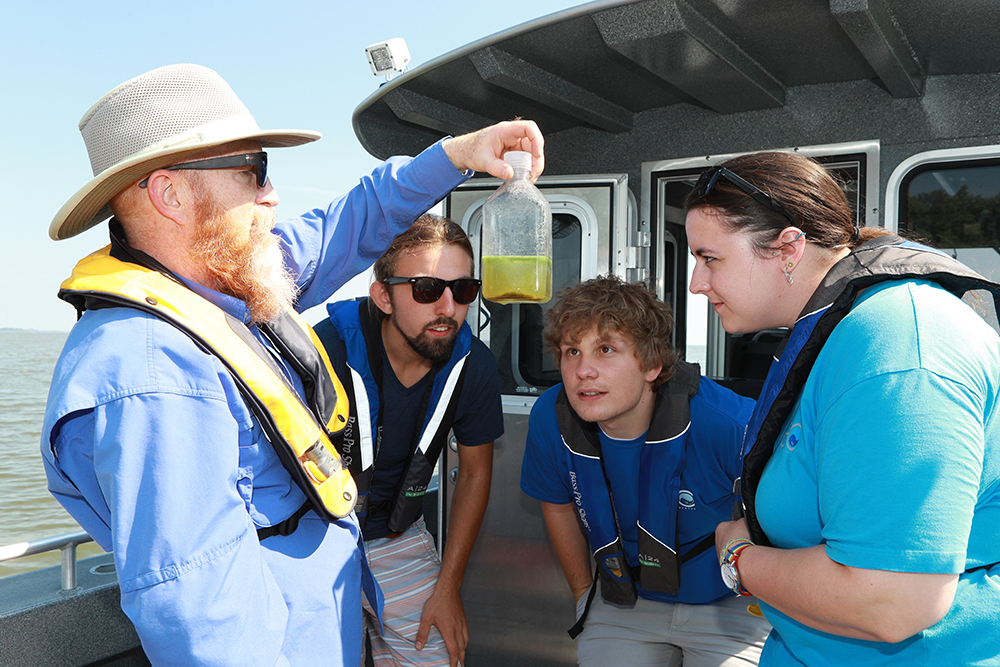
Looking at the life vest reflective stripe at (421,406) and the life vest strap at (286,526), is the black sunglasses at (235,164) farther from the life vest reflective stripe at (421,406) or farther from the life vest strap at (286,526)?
the life vest reflective stripe at (421,406)

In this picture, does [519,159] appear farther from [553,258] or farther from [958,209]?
[958,209]

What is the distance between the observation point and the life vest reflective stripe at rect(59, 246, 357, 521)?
4.50 feet

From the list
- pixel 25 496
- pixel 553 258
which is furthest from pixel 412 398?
pixel 25 496

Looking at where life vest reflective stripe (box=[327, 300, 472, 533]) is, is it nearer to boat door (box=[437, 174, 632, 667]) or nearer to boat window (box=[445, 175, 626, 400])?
boat door (box=[437, 174, 632, 667])

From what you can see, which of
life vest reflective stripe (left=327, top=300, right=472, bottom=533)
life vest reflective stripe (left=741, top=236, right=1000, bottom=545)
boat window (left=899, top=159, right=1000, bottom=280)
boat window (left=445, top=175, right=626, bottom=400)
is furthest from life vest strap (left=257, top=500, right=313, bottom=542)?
boat window (left=899, top=159, right=1000, bottom=280)

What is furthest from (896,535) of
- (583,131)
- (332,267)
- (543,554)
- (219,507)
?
(583,131)

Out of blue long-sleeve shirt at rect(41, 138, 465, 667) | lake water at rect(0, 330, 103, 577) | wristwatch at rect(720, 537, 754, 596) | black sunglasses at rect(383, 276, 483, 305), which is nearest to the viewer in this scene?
blue long-sleeve shirt at rect(41, 138, 465, 667)

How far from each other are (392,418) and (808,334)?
1.76 metres

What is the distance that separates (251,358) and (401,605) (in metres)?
1.69

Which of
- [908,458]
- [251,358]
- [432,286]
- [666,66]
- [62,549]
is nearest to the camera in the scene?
[908,458]

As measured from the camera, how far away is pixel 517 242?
→ 256 centimetres

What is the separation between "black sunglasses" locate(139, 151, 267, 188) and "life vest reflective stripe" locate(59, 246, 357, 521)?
245 mm

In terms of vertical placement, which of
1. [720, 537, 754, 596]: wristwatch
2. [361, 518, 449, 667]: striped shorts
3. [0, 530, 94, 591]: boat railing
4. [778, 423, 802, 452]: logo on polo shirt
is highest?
[778, 423, 802, 452]: logo on polo shirt

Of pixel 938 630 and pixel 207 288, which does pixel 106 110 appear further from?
pixel 938 630
